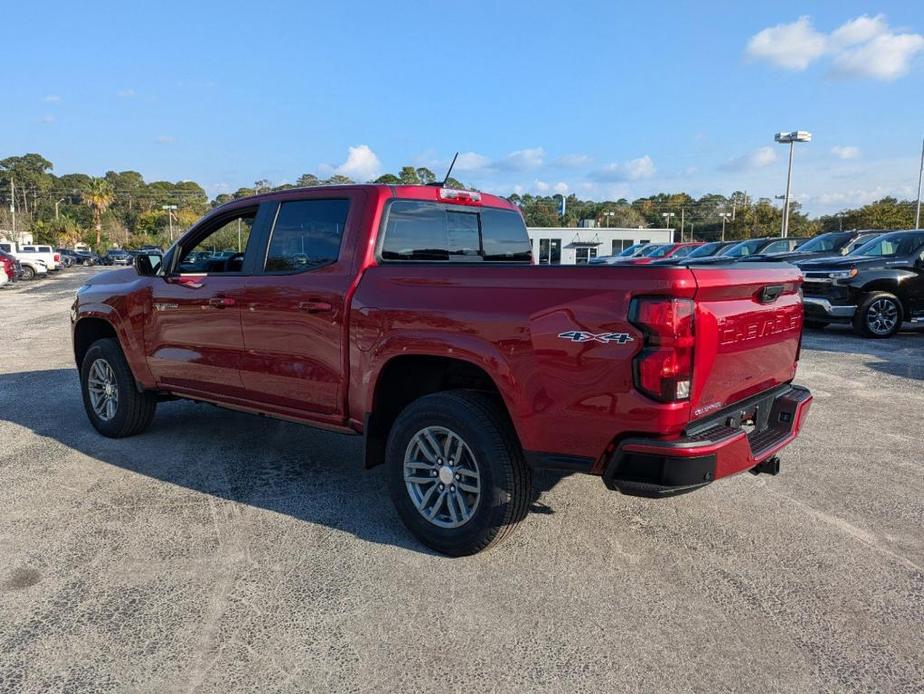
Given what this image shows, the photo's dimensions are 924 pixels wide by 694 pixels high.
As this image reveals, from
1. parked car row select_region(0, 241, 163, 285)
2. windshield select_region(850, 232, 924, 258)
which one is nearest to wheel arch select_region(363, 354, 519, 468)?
windshield select_region(850, 232, 924, 258)

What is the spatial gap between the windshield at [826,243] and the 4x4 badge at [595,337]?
45.9 feet

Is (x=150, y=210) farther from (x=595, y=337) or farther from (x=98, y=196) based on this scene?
(x=595, y=337)

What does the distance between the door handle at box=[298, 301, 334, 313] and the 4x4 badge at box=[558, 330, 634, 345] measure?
1586 millimetres

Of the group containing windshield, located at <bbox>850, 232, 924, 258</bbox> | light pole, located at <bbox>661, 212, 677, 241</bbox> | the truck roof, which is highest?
light pole, located at <bbox>661, 212, 677, 241</bbox>

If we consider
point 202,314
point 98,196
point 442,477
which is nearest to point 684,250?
point 202,314

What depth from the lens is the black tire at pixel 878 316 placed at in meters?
11.3

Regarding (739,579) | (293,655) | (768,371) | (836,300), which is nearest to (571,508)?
(739,579)

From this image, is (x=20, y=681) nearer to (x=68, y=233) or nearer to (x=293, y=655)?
(x=293, y=655)

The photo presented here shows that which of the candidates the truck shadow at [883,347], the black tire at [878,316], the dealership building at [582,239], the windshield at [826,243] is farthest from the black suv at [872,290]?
the dealership building at [582,239]

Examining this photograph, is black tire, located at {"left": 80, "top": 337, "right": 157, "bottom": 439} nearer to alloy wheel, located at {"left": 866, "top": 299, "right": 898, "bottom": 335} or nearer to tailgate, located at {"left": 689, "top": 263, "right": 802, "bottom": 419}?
tailgate, located at {"left": 689, "top": 263, "right": 802, "bottom": 419}

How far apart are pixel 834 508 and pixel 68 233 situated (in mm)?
89845

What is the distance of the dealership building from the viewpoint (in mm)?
52406

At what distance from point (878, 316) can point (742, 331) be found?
10.0 m

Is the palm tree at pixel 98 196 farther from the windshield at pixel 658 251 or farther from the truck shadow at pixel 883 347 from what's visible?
the truck shadow at pixel 883 347
